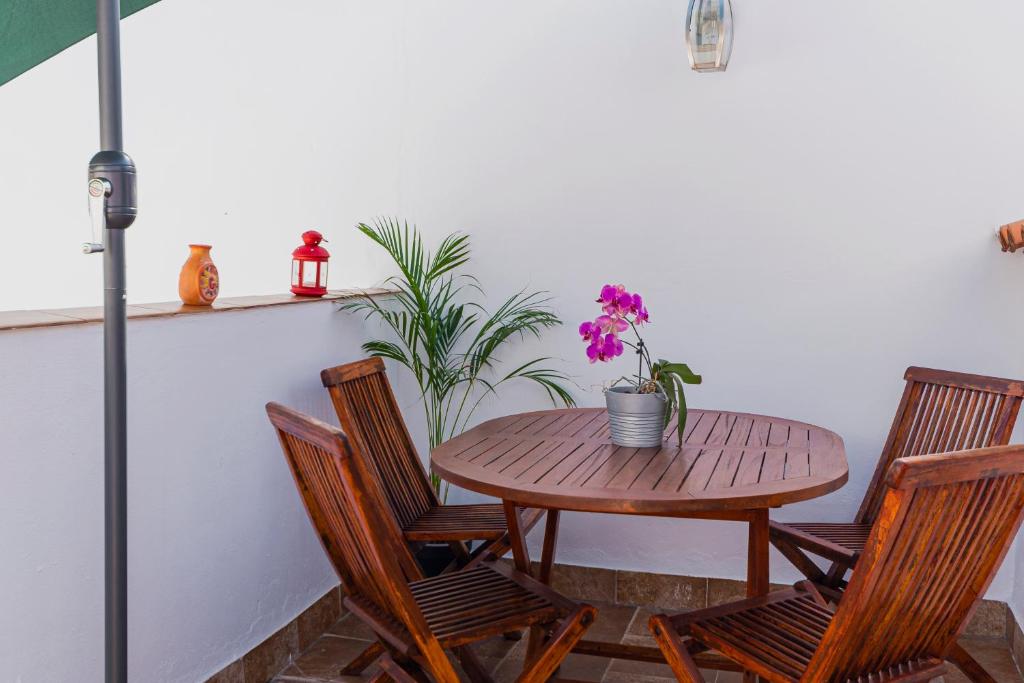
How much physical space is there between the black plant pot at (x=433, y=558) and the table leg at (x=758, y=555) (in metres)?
1.48

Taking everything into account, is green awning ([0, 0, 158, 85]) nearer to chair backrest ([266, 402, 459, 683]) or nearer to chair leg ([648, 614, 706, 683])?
chair backrest ([266, 402, 459, 683])

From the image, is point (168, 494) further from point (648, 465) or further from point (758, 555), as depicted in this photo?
point (758, 555)

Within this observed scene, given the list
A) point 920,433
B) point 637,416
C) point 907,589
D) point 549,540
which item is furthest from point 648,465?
point 920,433

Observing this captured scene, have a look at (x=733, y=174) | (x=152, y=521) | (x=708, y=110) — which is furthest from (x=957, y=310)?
(x=152, y=521)

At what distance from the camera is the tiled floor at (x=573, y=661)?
3162 mm

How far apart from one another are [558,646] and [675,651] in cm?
28

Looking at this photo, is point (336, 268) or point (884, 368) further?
point (336, 268)

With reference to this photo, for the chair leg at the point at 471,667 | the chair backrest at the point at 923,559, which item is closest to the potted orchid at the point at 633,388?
the chair leg at the point at 471,667

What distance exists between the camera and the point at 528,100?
12.9 feet

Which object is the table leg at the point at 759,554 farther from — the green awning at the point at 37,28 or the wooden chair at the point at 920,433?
the green awning at the point at 37,28

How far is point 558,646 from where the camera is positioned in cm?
225

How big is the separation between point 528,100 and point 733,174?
0.91m

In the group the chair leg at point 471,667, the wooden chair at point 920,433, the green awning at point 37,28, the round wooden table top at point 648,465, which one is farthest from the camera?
the wooden chair at point 920,433

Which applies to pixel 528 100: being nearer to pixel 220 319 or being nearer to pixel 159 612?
pixel 220 319
